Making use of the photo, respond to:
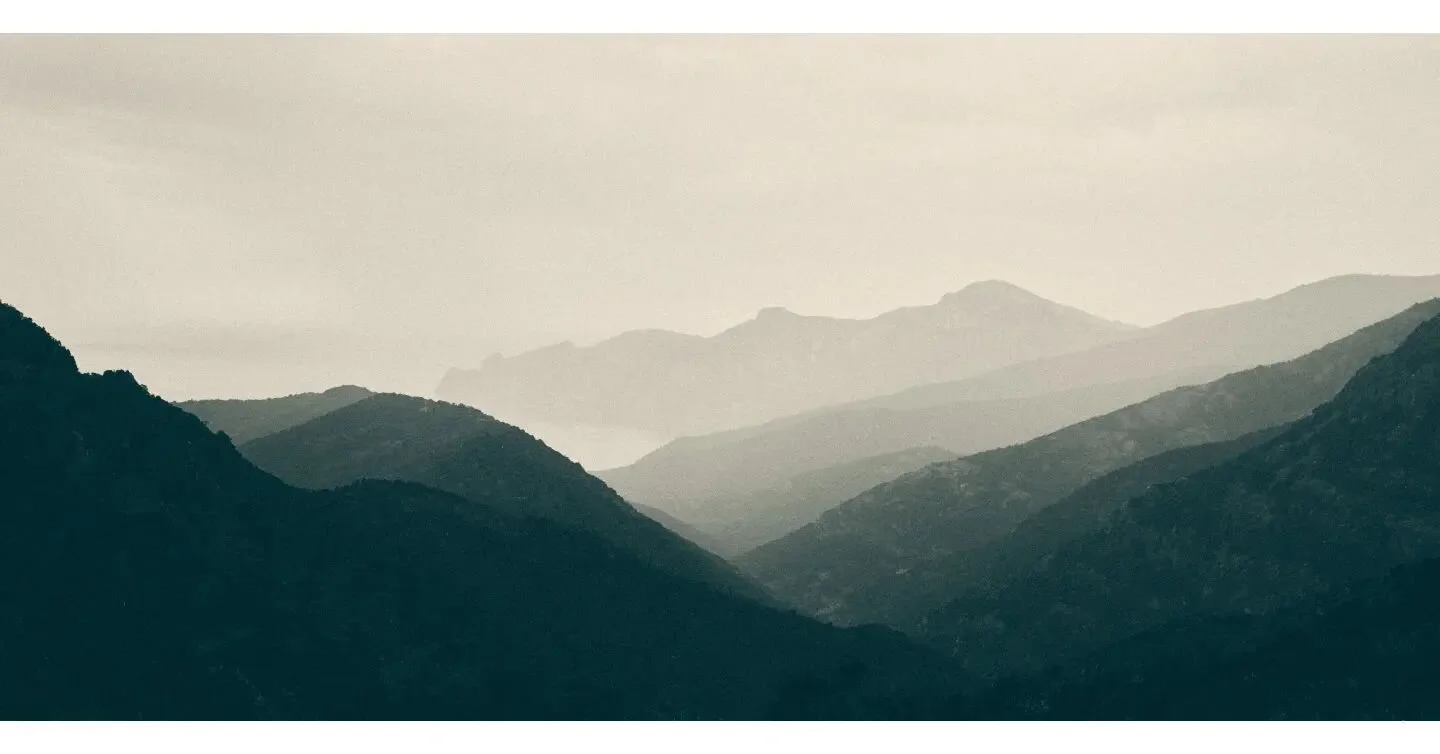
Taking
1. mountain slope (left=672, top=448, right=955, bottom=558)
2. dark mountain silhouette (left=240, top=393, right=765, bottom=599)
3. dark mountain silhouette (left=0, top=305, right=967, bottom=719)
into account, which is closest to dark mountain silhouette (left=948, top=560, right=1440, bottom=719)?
dark mountain silhouette (left=0, top=305, right=967, bottom=719)

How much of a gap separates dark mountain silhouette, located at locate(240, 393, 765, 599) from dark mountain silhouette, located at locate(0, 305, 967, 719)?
15.5m

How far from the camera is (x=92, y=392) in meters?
82.1

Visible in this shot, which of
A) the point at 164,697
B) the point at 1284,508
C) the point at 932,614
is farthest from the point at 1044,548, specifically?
the point at 164,697

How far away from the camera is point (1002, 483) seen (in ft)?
472

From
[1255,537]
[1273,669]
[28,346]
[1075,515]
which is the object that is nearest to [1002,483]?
[1075,515]

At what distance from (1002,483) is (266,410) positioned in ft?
303

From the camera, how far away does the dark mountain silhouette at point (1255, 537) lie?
95688 millimetres

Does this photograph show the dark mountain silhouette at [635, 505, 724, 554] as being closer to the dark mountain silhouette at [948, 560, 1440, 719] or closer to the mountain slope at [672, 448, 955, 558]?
the mountain slope at [672, 448, 955, 558]

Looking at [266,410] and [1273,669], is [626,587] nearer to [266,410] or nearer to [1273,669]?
[1273,669]

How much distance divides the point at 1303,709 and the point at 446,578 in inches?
2101

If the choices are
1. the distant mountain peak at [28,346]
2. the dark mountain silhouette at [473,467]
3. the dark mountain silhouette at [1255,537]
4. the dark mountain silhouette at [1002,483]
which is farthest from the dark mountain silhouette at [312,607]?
the dark mountain silhouette at [1002,483]

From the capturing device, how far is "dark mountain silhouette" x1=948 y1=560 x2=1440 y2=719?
223ft

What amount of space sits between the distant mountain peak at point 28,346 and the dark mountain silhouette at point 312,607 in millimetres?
146

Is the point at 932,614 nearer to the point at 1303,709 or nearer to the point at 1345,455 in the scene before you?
the point at 1345,455
